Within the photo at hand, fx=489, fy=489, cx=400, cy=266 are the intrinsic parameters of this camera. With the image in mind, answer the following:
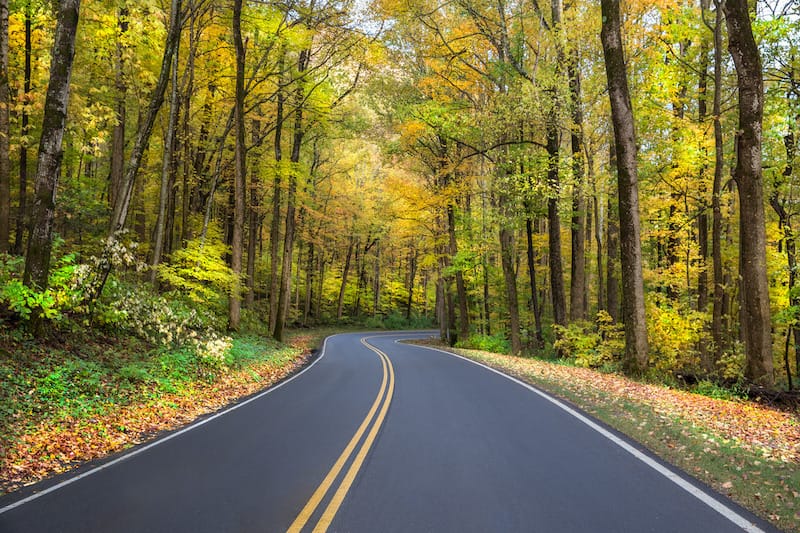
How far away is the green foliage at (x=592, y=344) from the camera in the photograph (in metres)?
16.5

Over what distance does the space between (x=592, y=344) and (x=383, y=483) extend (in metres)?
14.4

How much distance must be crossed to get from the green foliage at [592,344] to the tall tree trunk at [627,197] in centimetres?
262

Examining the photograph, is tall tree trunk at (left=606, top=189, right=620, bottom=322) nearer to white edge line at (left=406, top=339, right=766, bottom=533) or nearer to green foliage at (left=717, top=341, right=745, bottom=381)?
green foliage at (left=717, top=341, right=745, bottom=381)

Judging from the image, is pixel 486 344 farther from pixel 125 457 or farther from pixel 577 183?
pixel 125 457

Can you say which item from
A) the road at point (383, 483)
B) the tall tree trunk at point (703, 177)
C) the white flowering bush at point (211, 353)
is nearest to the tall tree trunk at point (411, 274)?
the tall tree trunk at point (703, 177)

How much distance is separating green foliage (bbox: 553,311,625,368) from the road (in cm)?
878

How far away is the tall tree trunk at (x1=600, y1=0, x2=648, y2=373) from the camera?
42.5 ft

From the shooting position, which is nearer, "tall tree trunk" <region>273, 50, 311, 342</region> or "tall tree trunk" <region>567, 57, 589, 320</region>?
"tall tree trunk" <region>567, 57, 589, 320</region>

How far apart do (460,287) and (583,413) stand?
18638 millimetres

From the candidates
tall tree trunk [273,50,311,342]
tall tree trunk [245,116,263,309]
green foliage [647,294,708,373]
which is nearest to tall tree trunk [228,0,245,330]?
tall tree trunk [273,50,311,342]

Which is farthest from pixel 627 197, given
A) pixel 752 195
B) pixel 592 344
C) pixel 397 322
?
pixel 397 322

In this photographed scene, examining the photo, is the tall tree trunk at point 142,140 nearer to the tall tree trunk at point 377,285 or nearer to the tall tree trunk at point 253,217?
the tall tree trunk at point 253,217

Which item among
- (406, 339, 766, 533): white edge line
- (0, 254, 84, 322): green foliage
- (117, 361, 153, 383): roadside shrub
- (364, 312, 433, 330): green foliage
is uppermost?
(0, 254, 84, 322): green foliage

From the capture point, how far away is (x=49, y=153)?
919 cm
